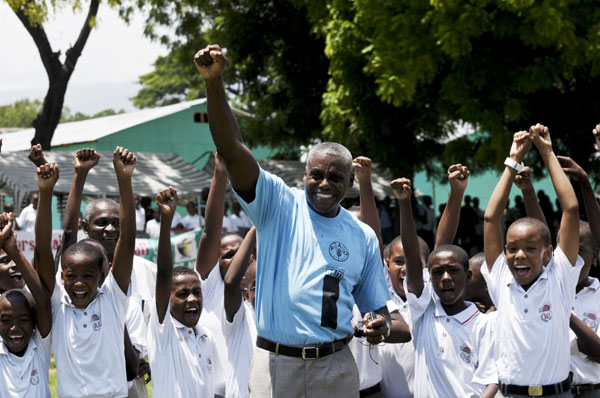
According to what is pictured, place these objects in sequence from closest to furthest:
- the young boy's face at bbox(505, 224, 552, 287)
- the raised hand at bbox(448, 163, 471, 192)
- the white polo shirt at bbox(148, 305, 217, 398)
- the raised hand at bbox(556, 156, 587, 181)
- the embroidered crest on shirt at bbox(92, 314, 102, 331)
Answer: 1. the embroidered crest on shirt at bbox(92, 314, 102, 331)
2. the young boy's face at bbox(505, 224, 552, 287)
3. the white polo shirt at bbox(148, 305, 217, 398)
4. the raised hand at bbox(448, 163, 471, 192)
5. the raised hand at bbox(556, 156, 587, 181)

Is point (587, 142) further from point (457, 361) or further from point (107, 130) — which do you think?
point (107, 130)

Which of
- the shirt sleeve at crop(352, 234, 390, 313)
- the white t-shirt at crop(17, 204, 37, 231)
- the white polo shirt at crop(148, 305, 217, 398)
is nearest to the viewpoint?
the shirt sleeve at crop(352, 234, 390, 313)

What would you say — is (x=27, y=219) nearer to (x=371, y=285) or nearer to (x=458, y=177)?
(x=458, y=177)

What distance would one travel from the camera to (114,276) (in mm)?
4520

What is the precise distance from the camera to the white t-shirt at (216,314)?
523cm

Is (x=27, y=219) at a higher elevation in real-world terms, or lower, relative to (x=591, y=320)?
higher

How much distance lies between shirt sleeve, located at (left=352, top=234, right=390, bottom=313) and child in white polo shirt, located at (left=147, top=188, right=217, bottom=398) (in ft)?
3.93

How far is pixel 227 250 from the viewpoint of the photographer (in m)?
5.50

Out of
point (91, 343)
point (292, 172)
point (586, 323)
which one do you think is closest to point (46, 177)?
point (91, 343)

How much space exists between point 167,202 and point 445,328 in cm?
175

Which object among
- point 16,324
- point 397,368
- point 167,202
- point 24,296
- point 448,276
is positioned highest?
point 167,202

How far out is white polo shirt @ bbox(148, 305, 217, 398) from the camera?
4.77 meters

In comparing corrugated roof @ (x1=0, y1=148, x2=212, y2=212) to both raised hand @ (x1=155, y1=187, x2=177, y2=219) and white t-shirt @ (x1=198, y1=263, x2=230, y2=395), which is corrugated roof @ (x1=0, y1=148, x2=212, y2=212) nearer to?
white t-shirt @ (x1=198, y1=263, x2=230, y2=395)

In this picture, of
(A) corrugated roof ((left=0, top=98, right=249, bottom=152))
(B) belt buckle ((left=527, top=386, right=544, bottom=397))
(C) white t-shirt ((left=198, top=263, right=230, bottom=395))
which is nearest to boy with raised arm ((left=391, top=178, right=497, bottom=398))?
(B) belt buckle ((left=527, top=386, right=544, bottom=397))
